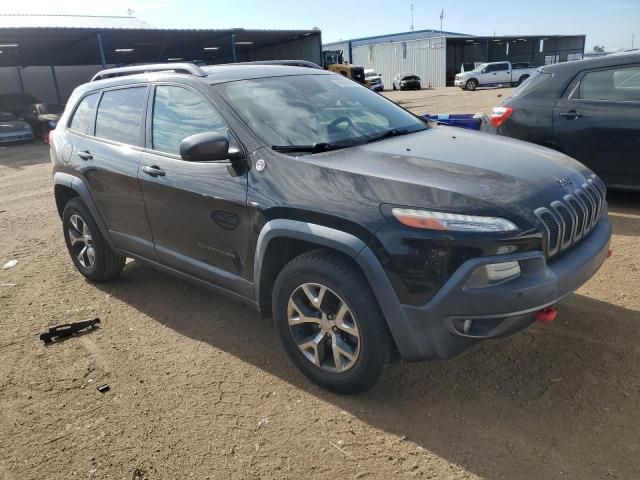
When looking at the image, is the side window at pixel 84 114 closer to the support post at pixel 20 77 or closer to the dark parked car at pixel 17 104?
the dark parked car at pixel 17 104

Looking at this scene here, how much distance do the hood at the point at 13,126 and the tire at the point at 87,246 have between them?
16.7 meters

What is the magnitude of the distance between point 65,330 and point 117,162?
129 cm

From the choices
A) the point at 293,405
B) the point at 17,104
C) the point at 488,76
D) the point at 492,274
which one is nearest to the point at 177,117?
the point at 293,405

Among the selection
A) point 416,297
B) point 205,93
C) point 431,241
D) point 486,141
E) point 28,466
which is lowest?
point 28,466

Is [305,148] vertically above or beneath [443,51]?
beneath

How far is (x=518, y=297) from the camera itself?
93.5 inches

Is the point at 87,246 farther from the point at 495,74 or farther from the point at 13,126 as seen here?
the point at 495,74

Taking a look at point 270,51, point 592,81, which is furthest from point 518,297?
point 270,51

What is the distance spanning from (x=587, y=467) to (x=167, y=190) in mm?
2824

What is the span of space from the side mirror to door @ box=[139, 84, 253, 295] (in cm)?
18

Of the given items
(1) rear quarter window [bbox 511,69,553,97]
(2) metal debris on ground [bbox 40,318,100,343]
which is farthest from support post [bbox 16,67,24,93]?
(2) metal debris on ground [bbox 40,318,100,343]

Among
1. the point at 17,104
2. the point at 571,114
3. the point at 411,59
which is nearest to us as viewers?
the point at 571,114

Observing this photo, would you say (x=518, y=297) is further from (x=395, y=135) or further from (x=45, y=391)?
(x=45, y=391)

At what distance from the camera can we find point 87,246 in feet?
15.6
